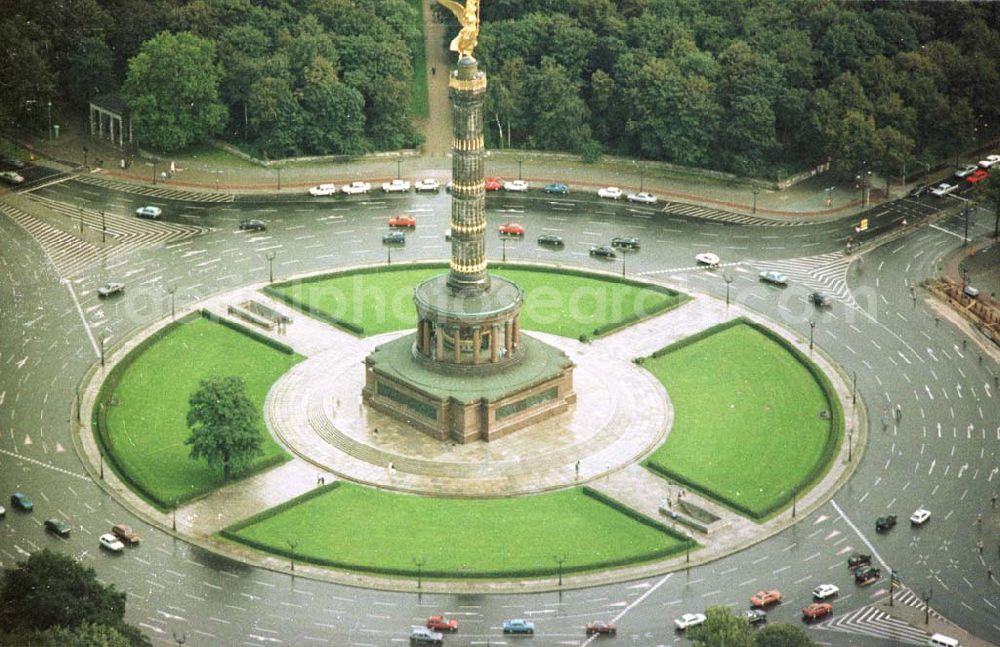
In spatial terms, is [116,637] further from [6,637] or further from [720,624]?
[720,624]

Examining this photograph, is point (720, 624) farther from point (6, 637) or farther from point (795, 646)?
point (6, 637)

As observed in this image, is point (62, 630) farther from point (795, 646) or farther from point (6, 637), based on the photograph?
point (795, 646)

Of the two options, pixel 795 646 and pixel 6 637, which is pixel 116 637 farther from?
pixel 795 646

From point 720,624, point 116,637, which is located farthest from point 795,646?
point 116,637

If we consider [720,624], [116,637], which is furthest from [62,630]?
[720,624]

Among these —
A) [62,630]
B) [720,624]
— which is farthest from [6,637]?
[720,624]
